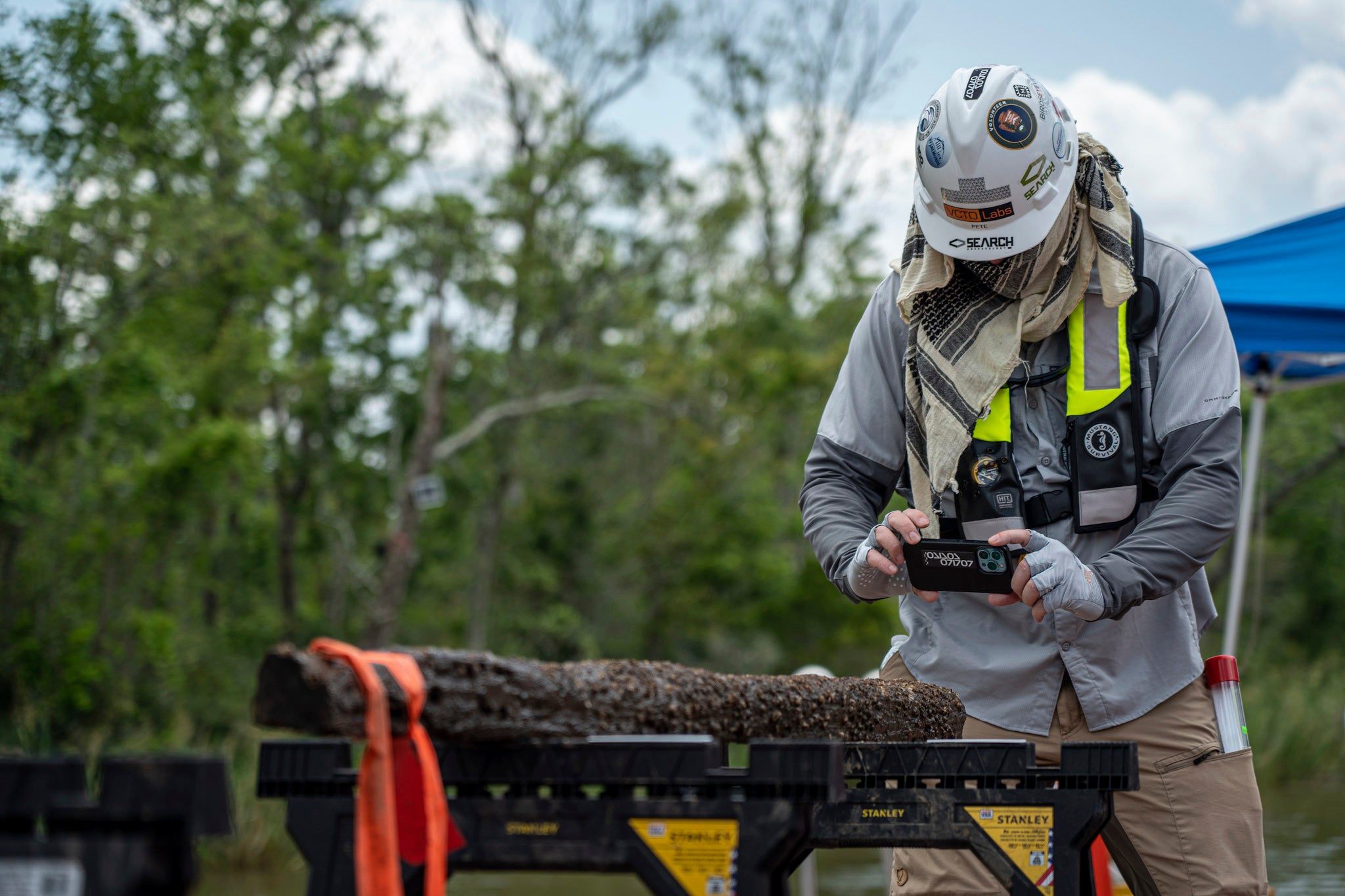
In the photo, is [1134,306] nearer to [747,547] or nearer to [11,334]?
[11,334]

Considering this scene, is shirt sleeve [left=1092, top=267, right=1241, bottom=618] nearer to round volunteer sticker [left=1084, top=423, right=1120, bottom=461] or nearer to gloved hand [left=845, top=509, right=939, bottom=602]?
round volunteer sticker [left=1084, top=423, right=1120, bottom=461]

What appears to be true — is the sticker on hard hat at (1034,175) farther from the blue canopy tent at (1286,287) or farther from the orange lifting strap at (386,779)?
the blue canopy tent at (1286,287)

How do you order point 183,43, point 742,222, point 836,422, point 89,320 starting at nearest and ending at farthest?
1. point 836,422
2. point 89,320
3. point 183,43
4. point 742,222

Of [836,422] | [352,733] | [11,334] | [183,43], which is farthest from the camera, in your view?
[183,43]

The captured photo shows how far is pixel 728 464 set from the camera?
21172mm

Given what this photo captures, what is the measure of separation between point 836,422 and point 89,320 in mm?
11894

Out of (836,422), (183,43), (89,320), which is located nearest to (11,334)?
(89,320)

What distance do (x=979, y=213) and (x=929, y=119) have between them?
0.79 feet

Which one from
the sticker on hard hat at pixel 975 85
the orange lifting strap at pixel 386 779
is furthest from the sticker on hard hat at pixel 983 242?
the orange lifting strap at pixel 386 779

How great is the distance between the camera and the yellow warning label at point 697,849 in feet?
5.14

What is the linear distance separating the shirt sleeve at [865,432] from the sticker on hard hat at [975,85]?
19.3 inches

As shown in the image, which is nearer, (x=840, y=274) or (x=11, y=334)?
(x=11, y=334)

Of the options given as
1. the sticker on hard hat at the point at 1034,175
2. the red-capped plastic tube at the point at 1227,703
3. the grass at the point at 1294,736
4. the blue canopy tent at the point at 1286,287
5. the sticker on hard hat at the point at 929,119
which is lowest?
the grass at the point at 1294,736

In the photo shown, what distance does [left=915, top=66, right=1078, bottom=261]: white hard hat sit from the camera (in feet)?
8.42
